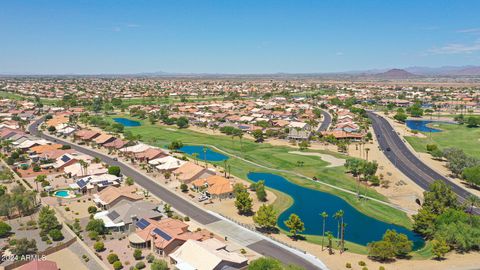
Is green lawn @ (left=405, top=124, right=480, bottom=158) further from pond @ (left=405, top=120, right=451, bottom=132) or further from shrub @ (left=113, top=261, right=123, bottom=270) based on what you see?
shrub @ (left=113, top=261, right=123, bottom=270)

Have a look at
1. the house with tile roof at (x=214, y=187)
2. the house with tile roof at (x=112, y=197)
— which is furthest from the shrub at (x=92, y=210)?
the house with tile roof at (x=214, y=187)

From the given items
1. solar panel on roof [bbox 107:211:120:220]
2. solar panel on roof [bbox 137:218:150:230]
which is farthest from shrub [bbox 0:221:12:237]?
solar panel on roof [bbox 137:218:150:230]

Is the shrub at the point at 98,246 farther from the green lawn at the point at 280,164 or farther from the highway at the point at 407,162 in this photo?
the highway at the point at 407,162

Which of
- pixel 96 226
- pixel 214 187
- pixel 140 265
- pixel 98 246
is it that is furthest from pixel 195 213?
pixel 140 265

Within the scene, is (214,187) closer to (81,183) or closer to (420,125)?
(81,183)

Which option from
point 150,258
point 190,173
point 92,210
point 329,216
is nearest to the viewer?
point 150,258

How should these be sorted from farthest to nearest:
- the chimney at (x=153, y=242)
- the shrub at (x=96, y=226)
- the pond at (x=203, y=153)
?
the pond at (x=203, y=153) → the shrub at (x=96, y=226) → the chimney at (x=153, y=242)

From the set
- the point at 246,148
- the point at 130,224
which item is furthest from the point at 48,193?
the point at 246,148
